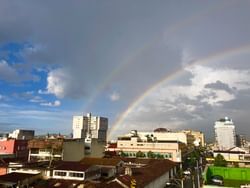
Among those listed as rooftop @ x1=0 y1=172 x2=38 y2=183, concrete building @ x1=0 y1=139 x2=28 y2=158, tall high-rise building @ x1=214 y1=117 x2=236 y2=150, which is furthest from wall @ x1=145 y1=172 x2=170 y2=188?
tall high-rise building @ x1=214 y1=117 x2=236 y2=150

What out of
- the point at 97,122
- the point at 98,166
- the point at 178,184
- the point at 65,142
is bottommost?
the point at 178,184

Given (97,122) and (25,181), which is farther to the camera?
(97,122)

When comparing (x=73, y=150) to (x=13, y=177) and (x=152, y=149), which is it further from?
(x=152, y=149)

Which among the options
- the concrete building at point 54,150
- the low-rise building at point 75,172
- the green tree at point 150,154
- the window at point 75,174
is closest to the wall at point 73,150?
the concrete building at point 54,150

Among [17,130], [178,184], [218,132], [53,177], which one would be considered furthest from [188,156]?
[218,132]

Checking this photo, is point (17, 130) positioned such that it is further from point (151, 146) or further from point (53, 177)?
point (53, 177)

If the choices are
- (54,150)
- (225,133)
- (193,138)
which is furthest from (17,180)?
(225,133)
